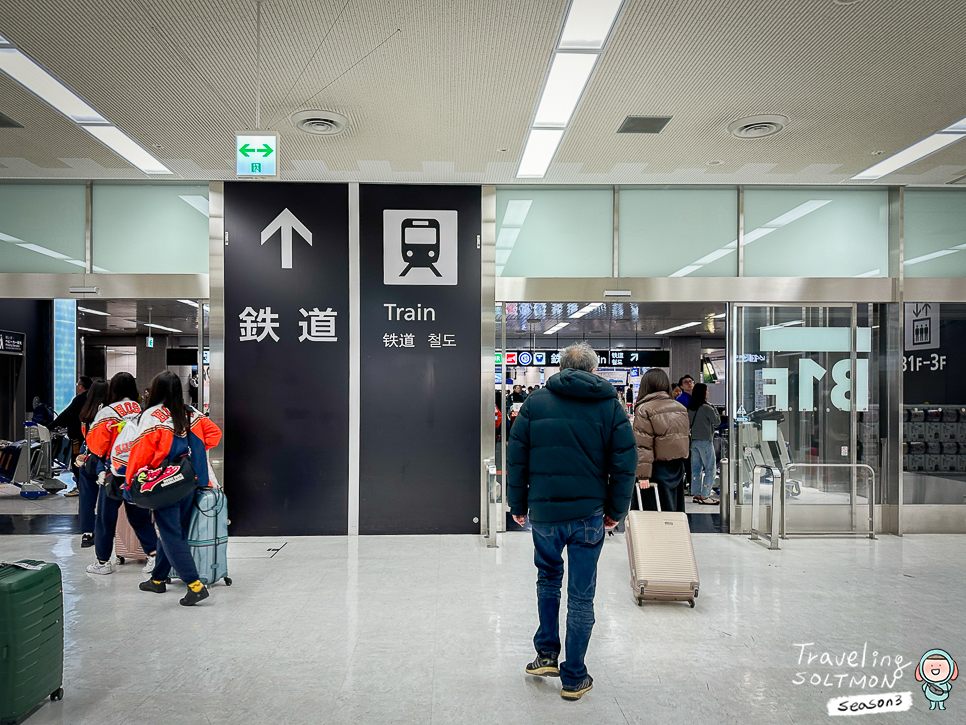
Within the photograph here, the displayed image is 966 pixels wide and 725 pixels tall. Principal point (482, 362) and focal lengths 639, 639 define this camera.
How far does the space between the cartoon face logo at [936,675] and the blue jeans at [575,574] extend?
5.31ft

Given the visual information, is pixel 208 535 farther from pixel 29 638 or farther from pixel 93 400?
pixel 93 400

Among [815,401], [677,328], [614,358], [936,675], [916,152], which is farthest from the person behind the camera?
[677,328]

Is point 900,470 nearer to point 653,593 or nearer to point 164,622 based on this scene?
point 653,593

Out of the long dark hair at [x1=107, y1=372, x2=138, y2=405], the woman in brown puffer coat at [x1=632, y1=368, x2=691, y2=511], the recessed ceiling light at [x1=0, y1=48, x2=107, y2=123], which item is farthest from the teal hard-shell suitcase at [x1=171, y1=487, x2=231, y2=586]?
the woman in brown puffer coat at [x1=632, y1=368, x2=691, y2=511]

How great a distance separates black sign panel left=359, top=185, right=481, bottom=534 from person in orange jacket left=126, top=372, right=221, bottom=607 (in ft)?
7.03

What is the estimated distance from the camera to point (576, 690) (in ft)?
9.68

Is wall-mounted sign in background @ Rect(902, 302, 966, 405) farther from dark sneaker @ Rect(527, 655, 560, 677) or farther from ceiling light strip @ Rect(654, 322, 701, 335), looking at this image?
ceiling light strip @ Rect(654, 322, 701, 335)

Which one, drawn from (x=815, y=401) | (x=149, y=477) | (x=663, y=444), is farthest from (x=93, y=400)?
(x=815, y=401)

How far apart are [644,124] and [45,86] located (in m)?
4.31

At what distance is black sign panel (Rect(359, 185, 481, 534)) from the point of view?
625cm

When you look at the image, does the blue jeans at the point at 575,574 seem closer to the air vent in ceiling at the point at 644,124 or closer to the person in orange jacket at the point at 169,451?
the person in orange jacket at the point at 169,451

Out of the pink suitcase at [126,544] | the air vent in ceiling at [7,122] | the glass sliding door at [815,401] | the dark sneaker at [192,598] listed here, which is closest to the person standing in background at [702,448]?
the glass sliding door at [815,401]

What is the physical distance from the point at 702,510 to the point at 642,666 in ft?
15.4

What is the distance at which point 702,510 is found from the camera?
7.66 m
